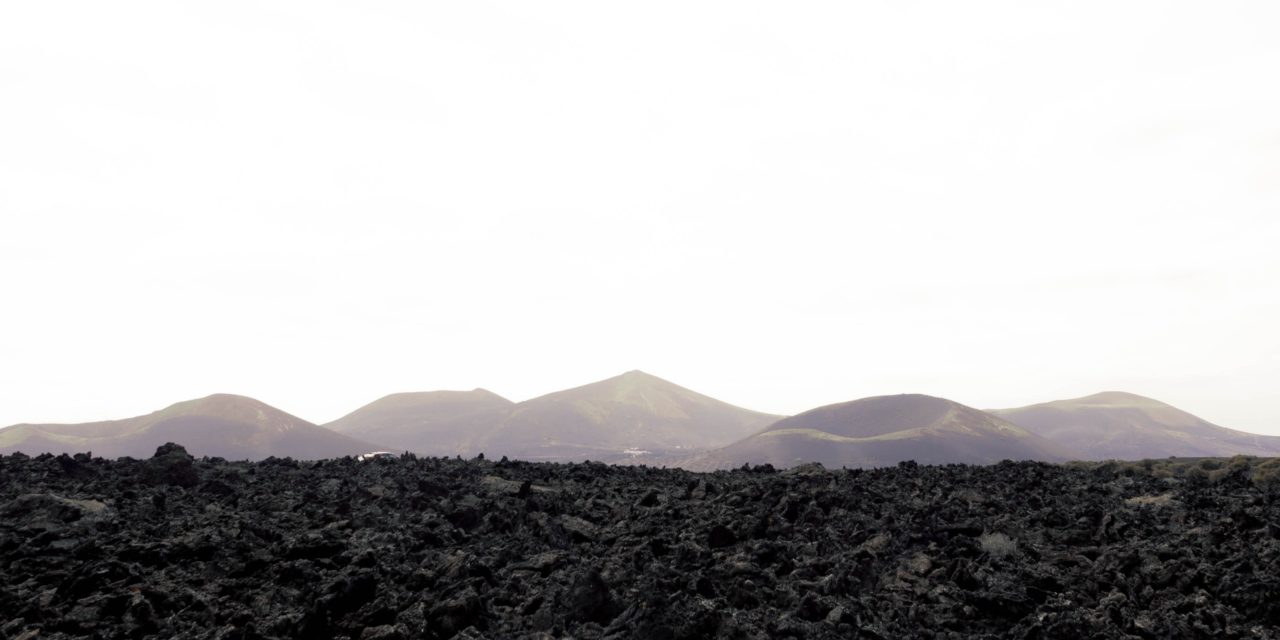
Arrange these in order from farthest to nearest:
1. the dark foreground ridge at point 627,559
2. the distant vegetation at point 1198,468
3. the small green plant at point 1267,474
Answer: the distant vegetation at point 1198,468, the small green plant at point 1267,474, the dark foreground ridge at point 627,559

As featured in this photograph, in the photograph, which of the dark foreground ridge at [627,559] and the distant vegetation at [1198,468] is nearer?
the dark foreground ridge at [627,559]

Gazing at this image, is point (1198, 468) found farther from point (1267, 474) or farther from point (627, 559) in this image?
point (627, 559)

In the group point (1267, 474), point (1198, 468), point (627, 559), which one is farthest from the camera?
point (1198, 468)

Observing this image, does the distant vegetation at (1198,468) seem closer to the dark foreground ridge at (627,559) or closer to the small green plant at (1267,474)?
the small green plant at (1267,474)

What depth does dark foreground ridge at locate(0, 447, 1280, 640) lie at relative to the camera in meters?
9.84

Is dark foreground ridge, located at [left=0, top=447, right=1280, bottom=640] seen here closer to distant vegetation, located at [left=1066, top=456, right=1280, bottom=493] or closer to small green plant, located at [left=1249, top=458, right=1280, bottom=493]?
small green plant, located at [left=1249, top=458, right=1280, bottom=493]

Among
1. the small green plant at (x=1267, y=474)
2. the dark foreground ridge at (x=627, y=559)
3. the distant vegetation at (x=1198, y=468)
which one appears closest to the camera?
the dark foreground ridge at (x=627, y=559)

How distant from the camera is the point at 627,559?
12367mm

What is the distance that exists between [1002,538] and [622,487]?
8.89 meters

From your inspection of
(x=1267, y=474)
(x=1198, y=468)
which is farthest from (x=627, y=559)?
(x=1198, y=468)

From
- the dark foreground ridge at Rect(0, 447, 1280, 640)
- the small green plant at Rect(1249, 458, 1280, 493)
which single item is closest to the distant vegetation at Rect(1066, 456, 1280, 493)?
the small green plant at Rect(1249, 458, 1280, 493)

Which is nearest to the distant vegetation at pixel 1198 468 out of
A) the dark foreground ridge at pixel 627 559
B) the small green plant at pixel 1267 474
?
the small green plant at pixel 1267 474

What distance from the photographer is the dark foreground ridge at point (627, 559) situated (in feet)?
32.3

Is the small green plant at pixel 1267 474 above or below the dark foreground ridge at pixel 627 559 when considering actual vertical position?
above
